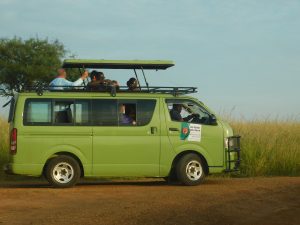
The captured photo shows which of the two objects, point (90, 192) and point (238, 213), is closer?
point (238, 213)

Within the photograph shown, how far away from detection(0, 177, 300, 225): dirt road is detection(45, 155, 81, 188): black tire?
0.22 m

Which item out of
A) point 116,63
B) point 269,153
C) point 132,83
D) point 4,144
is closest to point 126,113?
point 132,83

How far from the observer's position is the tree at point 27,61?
37.8 m

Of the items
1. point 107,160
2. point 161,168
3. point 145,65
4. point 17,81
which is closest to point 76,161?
point 107,160

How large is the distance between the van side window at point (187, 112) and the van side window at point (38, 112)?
8.50ft

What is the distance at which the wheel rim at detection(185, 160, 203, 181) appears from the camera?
14.5 meters

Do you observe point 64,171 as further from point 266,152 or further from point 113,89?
point 266,152

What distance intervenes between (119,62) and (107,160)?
229 cm

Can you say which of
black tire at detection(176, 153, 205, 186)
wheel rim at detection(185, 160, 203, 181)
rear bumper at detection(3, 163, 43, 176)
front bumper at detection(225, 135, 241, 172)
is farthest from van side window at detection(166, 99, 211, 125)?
rear bumper at detection(3, 163, 43, 176)

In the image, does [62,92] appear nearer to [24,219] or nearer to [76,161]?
[76,161]

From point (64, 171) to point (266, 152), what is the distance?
6.95 meters

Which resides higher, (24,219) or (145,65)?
(145,65)

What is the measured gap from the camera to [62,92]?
560 inches

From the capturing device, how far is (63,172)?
1412cm
